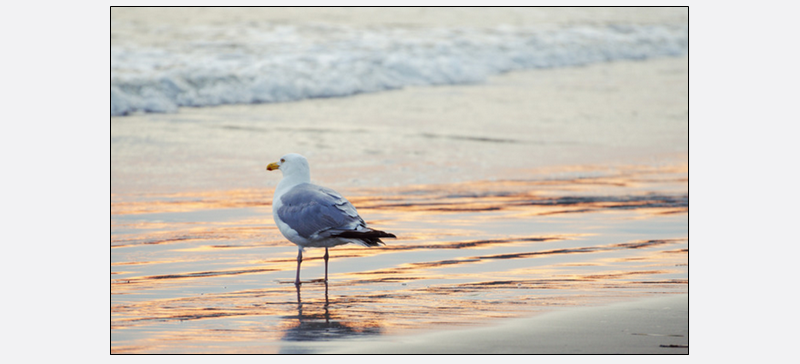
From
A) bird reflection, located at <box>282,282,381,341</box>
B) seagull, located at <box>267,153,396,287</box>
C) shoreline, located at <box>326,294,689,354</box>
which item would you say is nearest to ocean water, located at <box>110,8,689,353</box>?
bird reflection, located at <box>282,282,381,341</box>

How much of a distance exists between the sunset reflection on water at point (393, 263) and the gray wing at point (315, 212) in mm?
375

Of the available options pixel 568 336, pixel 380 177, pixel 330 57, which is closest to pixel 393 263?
pixel 568 336

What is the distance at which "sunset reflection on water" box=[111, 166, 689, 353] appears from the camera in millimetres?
4965

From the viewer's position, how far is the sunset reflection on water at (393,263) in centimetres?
496

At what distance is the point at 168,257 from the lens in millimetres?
6527

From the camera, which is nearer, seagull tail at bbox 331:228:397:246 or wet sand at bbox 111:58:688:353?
wet sand at bbox 111:58:688:353

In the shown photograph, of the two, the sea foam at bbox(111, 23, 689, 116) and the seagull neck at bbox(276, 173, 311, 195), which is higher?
the sea foam at bbox(111, 23, 689, 116)

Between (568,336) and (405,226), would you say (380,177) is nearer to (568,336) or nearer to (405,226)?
(405,226)

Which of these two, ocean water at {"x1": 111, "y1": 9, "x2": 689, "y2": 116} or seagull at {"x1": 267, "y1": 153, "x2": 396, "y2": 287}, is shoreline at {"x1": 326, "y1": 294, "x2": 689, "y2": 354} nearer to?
seagull at {"x1": 267, "y1": 153, "x2": 396, "y2": 287}

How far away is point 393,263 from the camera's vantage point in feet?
21.1

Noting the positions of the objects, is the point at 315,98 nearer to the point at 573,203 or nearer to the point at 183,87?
the point at 183,87

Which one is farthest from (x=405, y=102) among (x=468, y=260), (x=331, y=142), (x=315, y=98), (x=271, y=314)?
(x=271, y=314)

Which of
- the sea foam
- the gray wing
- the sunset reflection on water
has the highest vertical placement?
the sea foam

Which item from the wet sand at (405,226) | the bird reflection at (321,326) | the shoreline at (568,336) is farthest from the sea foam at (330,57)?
the shoreline at (568,336)
